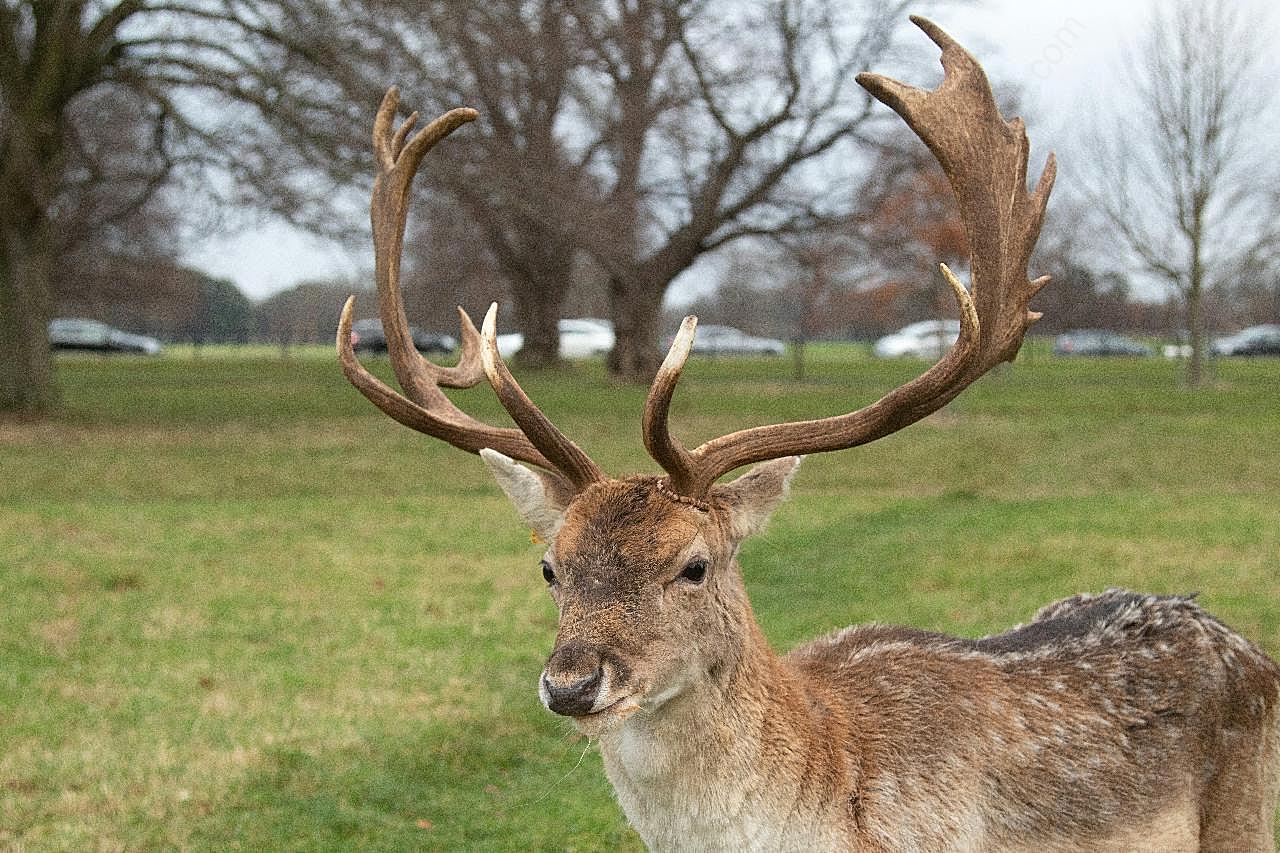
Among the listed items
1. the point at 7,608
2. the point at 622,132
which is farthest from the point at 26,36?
the point at 7,608

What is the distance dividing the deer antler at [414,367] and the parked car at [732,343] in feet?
219

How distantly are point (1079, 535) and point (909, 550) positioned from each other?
1741 mm

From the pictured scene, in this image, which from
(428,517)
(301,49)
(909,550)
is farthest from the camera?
(301,49)

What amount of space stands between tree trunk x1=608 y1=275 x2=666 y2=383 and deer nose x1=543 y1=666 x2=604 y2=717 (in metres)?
31.0

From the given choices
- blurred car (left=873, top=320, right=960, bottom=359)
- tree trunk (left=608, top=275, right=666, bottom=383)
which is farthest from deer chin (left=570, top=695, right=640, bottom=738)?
blurred car (left=873, top=320, right=960, bottom=359)

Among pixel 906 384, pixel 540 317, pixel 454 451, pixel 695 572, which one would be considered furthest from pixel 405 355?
pixel 540 317

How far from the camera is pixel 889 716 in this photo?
4.30 metres

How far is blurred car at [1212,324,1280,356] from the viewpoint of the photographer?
210 ft

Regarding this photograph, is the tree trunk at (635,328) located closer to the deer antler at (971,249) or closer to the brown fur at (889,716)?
the deer antler at (971,249)

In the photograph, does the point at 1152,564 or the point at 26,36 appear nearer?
the point at 1152,564

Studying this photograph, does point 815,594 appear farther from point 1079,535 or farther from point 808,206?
point 808,206

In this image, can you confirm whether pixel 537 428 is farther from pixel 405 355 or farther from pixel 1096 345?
pixel 1096 345

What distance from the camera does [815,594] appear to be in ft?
35.8

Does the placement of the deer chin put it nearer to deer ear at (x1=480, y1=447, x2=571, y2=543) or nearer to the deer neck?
the deer neck
